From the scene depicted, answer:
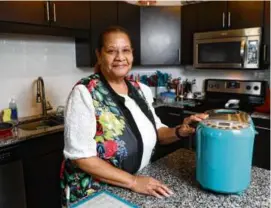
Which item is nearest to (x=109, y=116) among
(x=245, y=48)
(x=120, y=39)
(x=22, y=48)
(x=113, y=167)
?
(x=113, y=167)

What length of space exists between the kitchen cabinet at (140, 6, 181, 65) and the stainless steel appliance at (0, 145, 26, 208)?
1.76 m

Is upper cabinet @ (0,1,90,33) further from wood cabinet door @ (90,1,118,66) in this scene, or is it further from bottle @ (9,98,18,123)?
bottle @ (9,98,18,123)

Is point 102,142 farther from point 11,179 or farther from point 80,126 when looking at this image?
point 11,179

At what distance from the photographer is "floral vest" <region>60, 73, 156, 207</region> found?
101 centimetres

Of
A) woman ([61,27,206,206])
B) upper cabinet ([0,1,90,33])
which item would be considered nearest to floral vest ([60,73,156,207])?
woman ([61,27,206,206])

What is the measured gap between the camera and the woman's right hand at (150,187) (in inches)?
34.3

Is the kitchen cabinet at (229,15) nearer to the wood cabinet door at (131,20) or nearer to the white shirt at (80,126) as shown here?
the wood cabinet door at (131,20)

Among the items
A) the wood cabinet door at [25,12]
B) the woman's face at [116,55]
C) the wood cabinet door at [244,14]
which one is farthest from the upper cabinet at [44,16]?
the wood cabinet door at [244,14]

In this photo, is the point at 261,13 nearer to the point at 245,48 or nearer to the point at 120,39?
the point at 245,48

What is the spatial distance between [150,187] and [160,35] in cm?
239

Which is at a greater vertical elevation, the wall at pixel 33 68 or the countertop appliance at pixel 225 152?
the wall at pixel 33 68

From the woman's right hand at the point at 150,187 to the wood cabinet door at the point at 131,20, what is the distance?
2.09 metres

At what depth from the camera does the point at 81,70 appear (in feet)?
8.93

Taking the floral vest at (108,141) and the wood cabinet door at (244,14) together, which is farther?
the wood cabinet door at (244,14)
